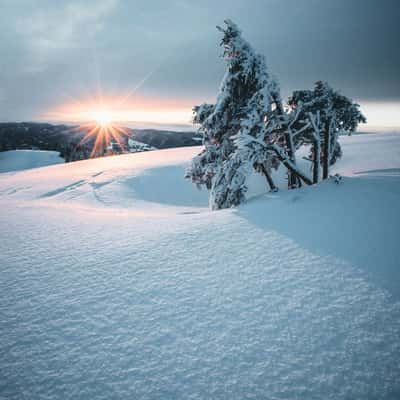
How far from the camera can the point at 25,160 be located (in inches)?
1838

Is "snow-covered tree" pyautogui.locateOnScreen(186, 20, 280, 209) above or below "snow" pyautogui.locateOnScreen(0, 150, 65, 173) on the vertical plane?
below

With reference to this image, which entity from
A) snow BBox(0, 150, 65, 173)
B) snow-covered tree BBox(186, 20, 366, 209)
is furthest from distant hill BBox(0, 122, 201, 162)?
snow-covered tree BBox(186, 20, 366, 209)

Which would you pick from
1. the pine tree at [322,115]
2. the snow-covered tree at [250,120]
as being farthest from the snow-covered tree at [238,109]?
the pine tree at [322,115]

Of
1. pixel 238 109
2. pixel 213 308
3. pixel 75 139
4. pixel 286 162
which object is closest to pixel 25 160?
pixel 238 109

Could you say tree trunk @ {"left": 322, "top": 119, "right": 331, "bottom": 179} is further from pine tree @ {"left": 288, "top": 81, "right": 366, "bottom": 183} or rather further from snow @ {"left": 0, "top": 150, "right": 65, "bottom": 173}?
snow @ {"left": 0, "top": 150, "right": 65, "bottom": 173}

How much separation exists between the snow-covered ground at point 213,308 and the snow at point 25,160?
1955 inches

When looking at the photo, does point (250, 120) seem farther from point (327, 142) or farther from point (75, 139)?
point (75, 139)

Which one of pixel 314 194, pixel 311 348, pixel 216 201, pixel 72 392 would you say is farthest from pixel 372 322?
pixel 216 201

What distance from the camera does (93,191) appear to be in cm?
1193

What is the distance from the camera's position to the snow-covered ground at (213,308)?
1.82 m

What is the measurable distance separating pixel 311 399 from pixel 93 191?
12.4 metres

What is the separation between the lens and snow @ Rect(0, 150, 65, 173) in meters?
43.1

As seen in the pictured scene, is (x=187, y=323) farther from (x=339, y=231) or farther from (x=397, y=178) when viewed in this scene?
(x=397, y=178)

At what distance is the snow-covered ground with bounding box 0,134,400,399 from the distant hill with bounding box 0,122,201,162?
2528 inches
